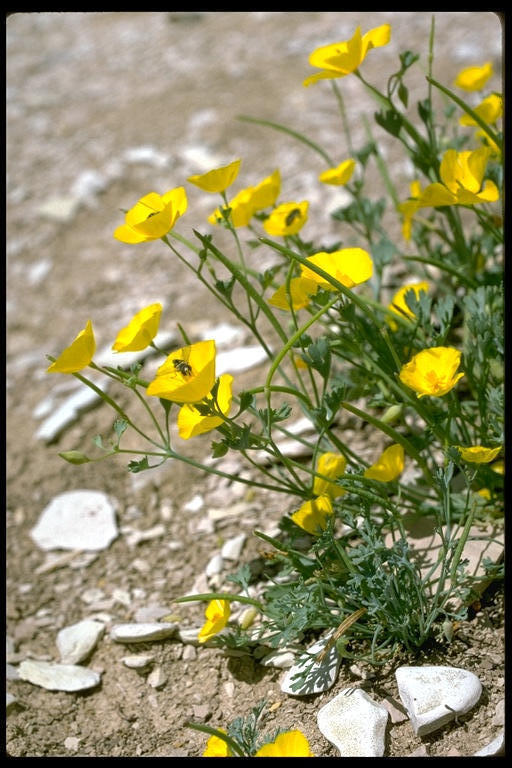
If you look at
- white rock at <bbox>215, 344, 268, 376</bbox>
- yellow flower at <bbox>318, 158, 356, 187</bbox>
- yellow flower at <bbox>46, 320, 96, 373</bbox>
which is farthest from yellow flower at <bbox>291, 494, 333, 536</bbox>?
white rock at <bbox>215, 344, 268, 376</bbox>

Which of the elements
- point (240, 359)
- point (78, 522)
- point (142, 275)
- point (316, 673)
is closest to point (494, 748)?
point (316, 673)

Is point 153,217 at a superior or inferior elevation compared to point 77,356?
superior

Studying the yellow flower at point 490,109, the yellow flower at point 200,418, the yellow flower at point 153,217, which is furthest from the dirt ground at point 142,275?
the yellow flower at point 490,109

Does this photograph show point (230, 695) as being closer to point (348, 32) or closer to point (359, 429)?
point (359, 429)

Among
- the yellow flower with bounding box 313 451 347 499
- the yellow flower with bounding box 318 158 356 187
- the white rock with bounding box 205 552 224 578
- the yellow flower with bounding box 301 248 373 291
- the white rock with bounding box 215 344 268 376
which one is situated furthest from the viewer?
the white rock with bounding box 215 344 268 376

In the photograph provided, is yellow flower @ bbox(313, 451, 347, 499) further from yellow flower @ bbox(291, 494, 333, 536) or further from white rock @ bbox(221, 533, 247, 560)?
white rock @ bbox(221, 533, 247, 560)

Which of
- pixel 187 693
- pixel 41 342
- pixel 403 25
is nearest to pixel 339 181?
pixel 187 693

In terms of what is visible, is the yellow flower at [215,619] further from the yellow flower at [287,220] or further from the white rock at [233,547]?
the yellow flower at [287,220]

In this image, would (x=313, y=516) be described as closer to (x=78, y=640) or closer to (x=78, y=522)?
(x=78, y=640)
